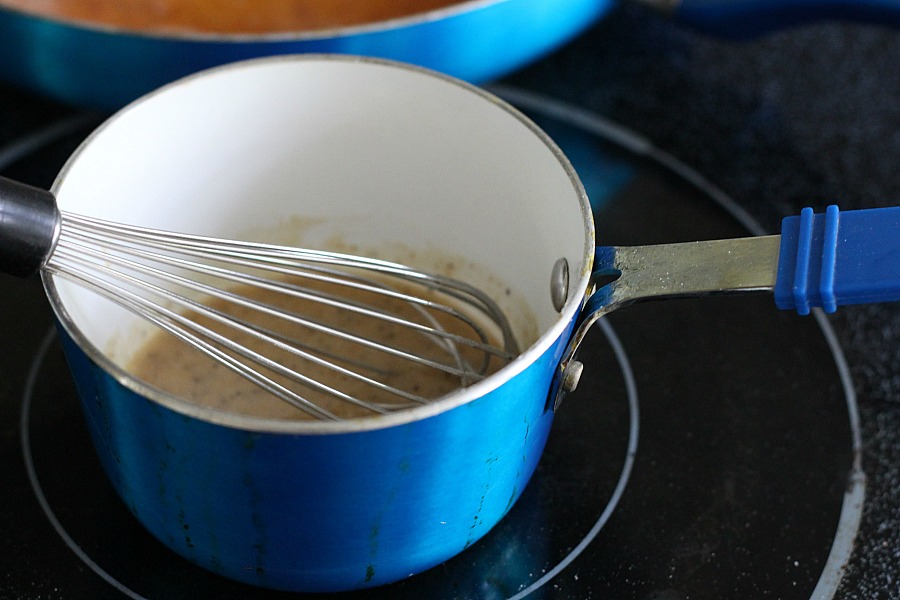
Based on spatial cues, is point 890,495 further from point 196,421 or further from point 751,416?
point 196,421

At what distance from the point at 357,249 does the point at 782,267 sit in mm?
265

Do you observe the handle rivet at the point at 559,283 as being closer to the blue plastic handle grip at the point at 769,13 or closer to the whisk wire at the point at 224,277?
the whisk wire at the point at 224,277

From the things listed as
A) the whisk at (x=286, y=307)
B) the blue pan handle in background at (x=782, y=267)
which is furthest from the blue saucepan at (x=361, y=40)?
the blue pan handle in background at (x=782, y=267)

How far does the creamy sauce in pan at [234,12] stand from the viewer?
67 cm

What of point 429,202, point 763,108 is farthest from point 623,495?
point 763,108

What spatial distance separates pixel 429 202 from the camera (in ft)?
1.73

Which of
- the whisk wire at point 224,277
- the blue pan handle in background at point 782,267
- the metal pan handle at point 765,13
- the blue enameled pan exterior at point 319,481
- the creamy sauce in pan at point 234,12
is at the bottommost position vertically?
the blue enameled pan exterior at point 319,481

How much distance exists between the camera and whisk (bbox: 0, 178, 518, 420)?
373 mm

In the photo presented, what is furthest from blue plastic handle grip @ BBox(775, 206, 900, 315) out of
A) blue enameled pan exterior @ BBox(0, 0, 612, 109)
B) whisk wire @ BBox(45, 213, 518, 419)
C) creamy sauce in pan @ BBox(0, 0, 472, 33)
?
creamy sauce in pan @ BBox(0, 0, 472, 33)

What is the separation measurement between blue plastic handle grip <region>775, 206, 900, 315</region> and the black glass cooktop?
5.6 inches

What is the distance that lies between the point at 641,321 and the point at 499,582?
175mm

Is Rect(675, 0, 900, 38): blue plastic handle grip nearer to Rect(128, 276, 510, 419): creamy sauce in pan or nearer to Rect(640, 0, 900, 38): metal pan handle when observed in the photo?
Rect(640, 0, 900, 38): metal pan handle

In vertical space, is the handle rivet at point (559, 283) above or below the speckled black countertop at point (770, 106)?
below

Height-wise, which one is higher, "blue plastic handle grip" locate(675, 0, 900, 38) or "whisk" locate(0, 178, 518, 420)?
"blue plastic handle grip" locate(675, 0, 900, 38)
